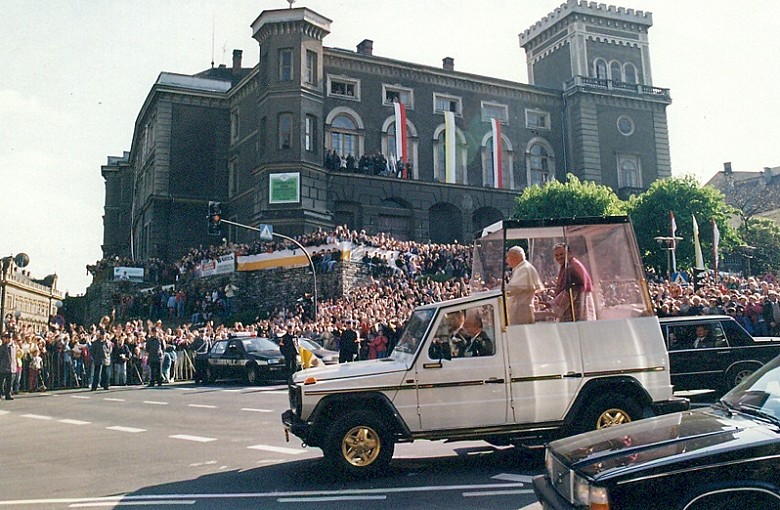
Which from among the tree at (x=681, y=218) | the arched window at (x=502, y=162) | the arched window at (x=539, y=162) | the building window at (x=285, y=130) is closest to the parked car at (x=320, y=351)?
the building window at (x=285, y=130)

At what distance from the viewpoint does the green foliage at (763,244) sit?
2212 inches

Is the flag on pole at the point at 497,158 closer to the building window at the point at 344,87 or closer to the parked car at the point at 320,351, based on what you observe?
the building window at the point at 344,87

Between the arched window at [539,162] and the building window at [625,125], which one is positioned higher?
the building window at [625,125]

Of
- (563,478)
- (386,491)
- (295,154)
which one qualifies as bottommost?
(386,491)

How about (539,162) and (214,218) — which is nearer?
(214,218)

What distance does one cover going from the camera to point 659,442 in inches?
175

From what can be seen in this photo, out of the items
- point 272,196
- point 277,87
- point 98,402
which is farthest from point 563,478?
point 277,87

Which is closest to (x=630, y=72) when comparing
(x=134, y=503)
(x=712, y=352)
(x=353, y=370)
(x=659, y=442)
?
(x=712, y=352)

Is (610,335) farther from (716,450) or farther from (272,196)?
(272,196)

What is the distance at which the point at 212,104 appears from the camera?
5194cm

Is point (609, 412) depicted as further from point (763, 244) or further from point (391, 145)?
point (763, 244)

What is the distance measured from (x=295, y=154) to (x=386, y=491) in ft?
122

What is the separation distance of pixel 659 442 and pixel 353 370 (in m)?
3.97

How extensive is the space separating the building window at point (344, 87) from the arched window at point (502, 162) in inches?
424
